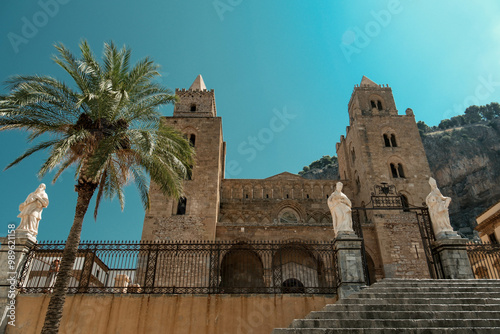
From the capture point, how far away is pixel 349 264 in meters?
9.48

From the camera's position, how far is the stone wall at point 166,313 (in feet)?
29.7

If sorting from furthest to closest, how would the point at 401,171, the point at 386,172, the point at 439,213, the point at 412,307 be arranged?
1. the point at 401,171
2. the point at 386,172
3. the point at 439,213
4. the point at 412,307

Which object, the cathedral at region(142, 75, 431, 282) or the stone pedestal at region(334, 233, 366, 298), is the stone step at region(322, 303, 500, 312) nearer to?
the stone pedestal at region(334, 233, 366, 298)

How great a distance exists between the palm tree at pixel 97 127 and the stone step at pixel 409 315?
5.67 meters

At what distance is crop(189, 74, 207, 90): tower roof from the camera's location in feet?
95.2

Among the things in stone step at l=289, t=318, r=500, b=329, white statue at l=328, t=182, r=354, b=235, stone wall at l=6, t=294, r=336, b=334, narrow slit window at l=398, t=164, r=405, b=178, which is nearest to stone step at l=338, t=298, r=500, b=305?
stone step at l=289, t=318, r=500, b=329

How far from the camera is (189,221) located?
2116cm

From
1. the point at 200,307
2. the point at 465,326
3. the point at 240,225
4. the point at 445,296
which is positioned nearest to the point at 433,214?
the point at 445,296

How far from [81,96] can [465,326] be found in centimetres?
999

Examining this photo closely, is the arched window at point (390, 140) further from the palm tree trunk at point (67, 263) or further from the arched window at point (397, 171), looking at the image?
the palm tree trunk at point (67, 263)

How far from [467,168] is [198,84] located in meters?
34.1

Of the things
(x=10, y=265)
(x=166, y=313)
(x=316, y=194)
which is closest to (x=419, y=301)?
(x=166, y=313)

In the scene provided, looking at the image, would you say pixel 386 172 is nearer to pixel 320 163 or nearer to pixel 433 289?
pixel 433 289

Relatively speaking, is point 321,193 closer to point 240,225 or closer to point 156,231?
point 240,225
